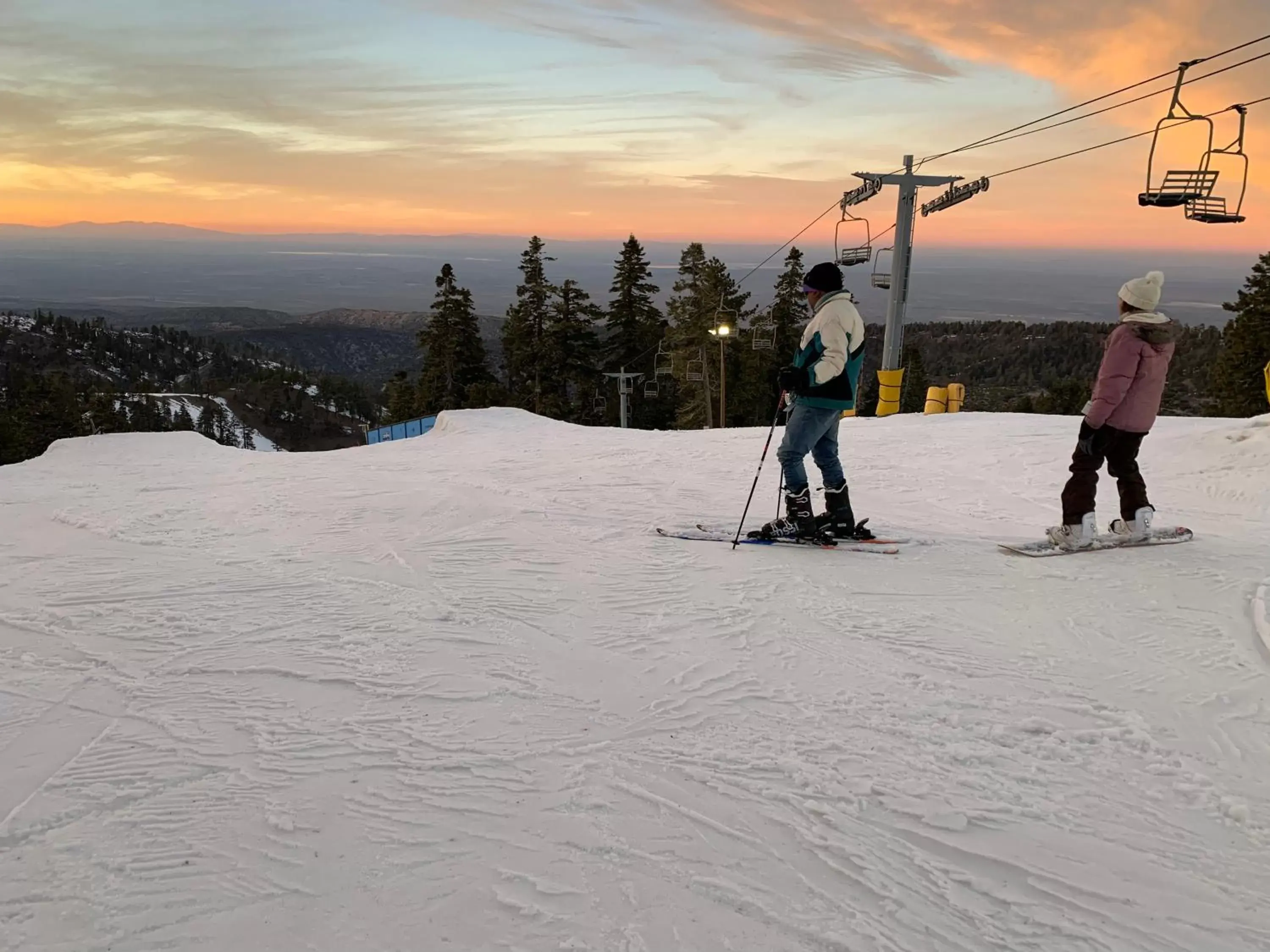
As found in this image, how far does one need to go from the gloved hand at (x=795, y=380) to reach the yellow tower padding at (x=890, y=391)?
45.5ft

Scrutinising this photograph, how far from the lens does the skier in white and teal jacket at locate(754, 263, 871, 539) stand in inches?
207

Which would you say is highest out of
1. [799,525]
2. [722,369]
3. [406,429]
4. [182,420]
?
[722,369]

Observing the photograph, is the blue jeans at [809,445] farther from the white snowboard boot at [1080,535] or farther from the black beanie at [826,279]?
the white snowboard boot at [1080,535]

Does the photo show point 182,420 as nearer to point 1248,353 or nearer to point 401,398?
point 401,398

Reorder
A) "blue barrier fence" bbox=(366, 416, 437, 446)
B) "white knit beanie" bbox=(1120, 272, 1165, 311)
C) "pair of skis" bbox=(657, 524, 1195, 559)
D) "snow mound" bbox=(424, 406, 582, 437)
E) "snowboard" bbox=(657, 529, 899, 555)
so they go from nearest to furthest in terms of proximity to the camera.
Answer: "white knit beanie" bbox=(1120, 272, 1165, 311)
"pair of skis" bbox=(657, 524, 1195, 559)
"snowboard" bbox=(657, 529, 899, 555)
"snow mound" bbox=(424, 406, 582, 437)
"blue barrier fence" bbox=(366, 416, 437, 446)

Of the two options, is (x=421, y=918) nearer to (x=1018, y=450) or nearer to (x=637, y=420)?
(x=1018, y=450)

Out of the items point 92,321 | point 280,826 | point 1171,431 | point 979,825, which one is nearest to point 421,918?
point 280,826

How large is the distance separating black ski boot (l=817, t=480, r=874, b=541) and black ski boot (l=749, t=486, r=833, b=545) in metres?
0.09

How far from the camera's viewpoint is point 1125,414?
5.19 m

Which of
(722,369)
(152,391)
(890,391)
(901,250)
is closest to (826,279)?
(890,391)

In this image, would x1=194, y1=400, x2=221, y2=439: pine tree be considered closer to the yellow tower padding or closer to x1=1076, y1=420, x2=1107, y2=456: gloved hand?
the yellow tower padding

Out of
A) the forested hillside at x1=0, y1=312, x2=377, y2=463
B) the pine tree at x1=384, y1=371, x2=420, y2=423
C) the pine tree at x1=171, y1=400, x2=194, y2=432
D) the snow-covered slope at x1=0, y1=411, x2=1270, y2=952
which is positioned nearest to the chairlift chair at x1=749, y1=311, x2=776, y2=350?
the pine tree at x1=384, y1=371, x2=420, y2=423

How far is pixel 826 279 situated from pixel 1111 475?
2.59m

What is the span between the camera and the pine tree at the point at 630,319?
47719 mm
